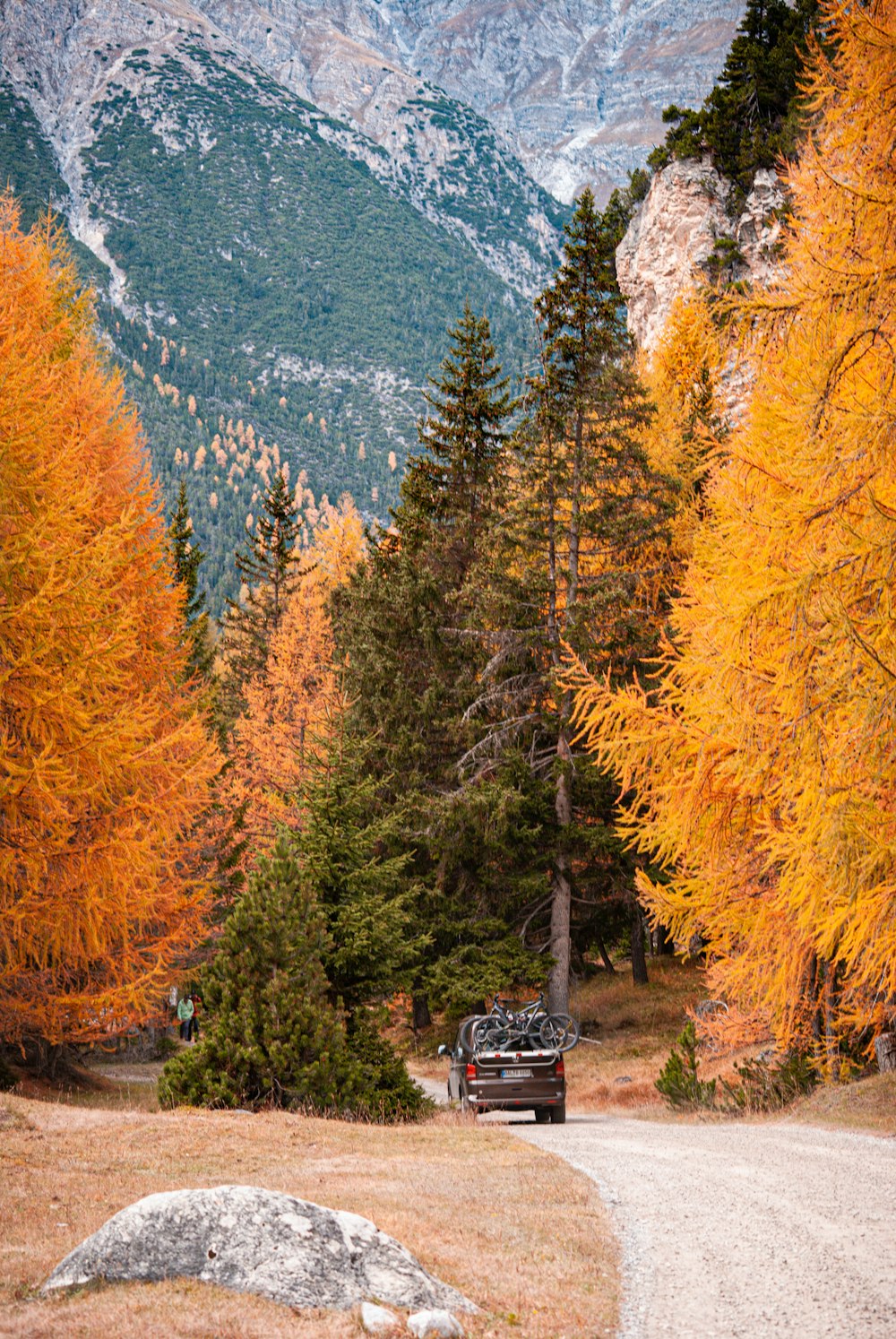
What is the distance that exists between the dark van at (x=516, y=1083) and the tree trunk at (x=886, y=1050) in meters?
4.51

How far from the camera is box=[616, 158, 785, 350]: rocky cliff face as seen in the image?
132 feet

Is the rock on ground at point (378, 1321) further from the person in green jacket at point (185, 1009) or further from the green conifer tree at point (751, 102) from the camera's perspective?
the green conifer tree at point (751, 102)

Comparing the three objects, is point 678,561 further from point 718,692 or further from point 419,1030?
point 718,692

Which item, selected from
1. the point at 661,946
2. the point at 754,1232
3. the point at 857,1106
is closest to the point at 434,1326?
the point at 754,1232

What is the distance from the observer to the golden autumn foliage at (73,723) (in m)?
11.2

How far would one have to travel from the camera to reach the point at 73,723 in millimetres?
11648

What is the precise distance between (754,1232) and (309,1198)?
298cm

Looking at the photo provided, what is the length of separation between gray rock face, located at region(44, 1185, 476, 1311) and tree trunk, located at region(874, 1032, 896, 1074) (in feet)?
35.9

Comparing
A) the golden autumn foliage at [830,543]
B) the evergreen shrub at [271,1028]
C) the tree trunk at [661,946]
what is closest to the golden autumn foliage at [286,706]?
the tree trunk at [661,946]

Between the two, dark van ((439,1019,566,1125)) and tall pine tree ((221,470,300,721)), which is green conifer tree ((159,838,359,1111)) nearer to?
dark van ((439,1019,566,1125))

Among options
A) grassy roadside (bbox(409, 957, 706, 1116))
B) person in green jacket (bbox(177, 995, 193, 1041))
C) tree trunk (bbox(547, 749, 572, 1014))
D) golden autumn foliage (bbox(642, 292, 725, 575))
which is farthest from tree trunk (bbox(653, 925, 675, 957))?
person in green jacket (bbox(177, 995, 193, 1041))

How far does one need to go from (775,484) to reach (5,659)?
8404 mm

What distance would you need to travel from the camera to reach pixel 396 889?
80.5ft

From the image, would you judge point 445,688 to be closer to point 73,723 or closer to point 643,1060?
point 643,1060
